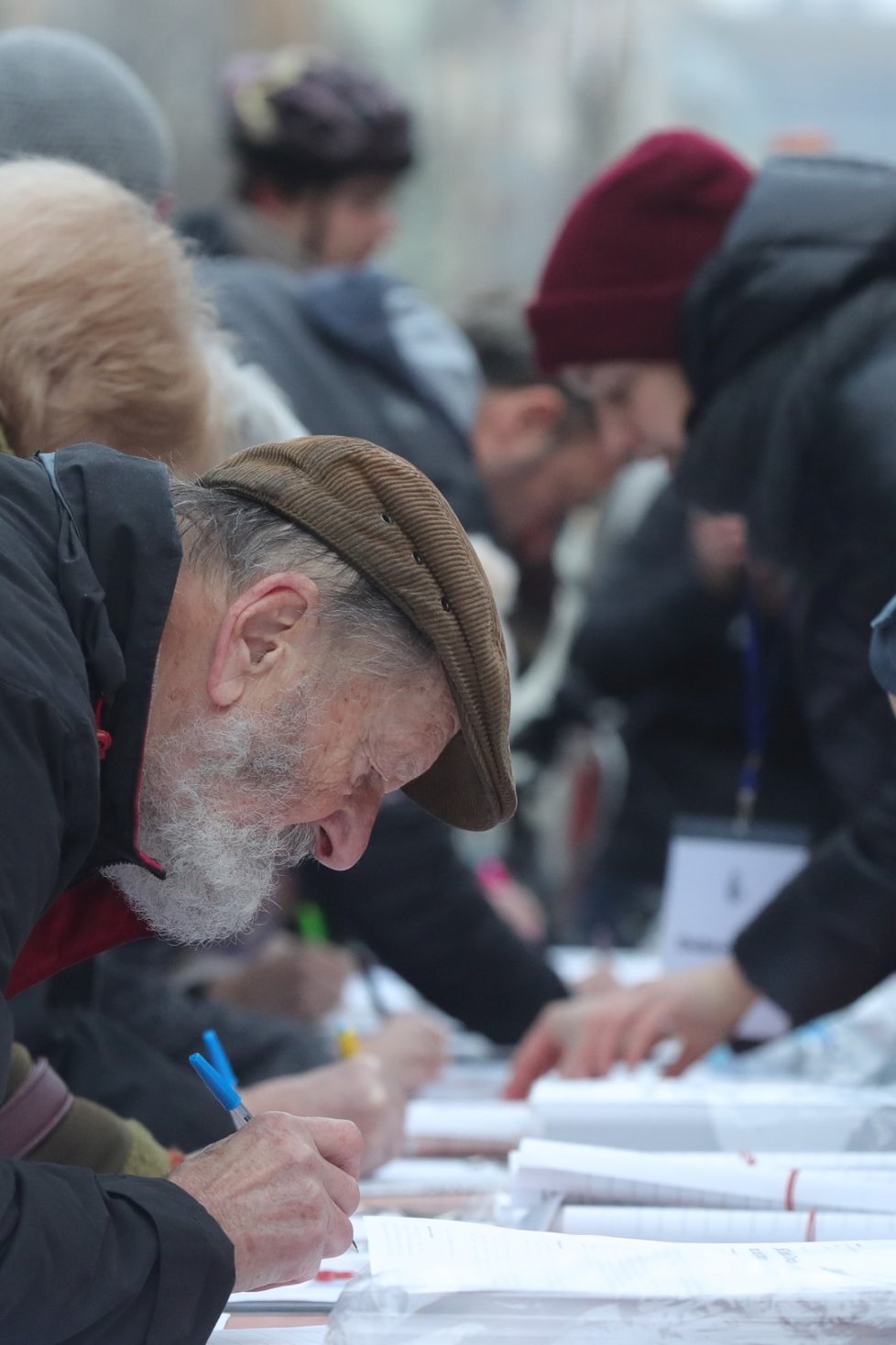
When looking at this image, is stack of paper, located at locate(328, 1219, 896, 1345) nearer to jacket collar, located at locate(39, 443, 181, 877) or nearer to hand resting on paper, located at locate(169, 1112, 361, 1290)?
hand resting on paper, located at locate(169, 1112, 361, 1290)

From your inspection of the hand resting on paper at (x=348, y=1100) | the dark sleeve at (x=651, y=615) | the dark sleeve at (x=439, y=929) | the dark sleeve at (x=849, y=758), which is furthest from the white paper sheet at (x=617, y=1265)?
the dark sleeve at (x=651, y=615)

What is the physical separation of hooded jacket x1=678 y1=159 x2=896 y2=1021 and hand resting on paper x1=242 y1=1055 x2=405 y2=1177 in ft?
2.01

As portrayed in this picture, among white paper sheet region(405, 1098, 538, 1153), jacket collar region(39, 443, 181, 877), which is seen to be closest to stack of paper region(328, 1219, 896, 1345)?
jacket collar region(39, 443, 181, 877)

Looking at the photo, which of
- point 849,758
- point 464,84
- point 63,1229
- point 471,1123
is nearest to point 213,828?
point 63,1229

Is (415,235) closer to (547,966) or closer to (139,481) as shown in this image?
(547,966)

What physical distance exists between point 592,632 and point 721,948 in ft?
4.06

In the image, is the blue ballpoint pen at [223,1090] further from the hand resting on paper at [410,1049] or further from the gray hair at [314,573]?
the hand resting on paper at [410,1049]

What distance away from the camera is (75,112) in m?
2.35

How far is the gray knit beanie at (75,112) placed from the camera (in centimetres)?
233

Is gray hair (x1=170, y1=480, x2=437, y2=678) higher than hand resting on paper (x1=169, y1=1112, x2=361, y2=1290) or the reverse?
higher

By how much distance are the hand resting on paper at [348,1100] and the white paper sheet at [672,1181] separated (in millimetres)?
300

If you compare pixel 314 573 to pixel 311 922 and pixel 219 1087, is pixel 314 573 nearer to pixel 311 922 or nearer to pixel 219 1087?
pixel 219 1087

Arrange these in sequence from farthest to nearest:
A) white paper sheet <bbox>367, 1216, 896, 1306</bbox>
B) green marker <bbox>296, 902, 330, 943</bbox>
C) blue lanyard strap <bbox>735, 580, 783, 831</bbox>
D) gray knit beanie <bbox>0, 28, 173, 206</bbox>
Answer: green marker <bbox>296, 902, 330, 943</bbox>
blue lanyard strap <bbox>735, 580, 783, 831</bbox>
gray knit beanie <bbox>0, 28, 173, 206</bbox>
white paper sheet <bbox>367, 1216, 896, 1306</bbox>

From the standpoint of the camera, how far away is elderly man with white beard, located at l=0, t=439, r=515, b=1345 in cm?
107
